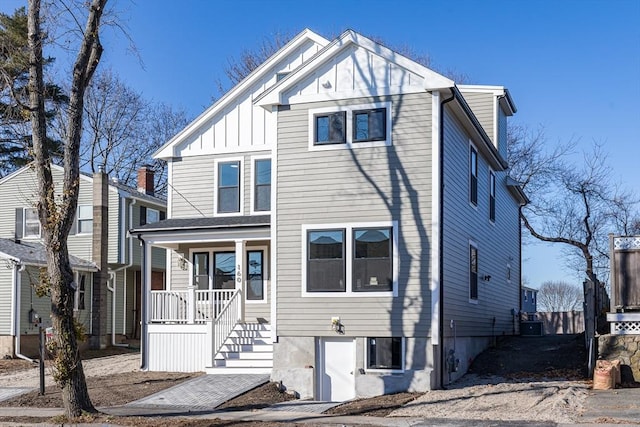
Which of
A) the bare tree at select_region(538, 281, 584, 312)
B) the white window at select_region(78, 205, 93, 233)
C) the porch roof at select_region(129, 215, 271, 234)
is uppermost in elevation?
the white window at select_region(78, 205, 93, 233)

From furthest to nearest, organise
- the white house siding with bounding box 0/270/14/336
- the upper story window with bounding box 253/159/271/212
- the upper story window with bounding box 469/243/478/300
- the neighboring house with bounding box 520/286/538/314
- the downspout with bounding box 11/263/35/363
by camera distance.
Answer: the neighboring house with bounding box 520/286/538/314 < the white house siding with bounding box 0/270/14/336 < the downspout with bounding box 11/263/35/363 < the upper story window with bounding box 253/159/271/212 < the upper story window with bounding box 469/243/478/300

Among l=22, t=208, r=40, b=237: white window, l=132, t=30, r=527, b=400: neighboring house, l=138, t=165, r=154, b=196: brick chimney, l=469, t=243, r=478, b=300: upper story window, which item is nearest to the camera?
l=132, t=30, r=527, b=400: neighboring house

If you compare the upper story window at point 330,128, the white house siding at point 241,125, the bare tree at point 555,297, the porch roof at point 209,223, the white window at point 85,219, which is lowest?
the bare tree at point 555,297

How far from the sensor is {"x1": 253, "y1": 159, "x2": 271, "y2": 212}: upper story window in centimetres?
2227

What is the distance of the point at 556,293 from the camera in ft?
342

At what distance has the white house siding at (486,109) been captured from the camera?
81.6 feet

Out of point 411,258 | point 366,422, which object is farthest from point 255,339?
point 366,422

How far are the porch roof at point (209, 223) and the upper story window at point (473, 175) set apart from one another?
17.0ft

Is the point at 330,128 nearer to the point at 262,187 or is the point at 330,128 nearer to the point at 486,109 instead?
the point at 262,187

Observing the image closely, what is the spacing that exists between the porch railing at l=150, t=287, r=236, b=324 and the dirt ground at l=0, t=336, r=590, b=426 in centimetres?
149

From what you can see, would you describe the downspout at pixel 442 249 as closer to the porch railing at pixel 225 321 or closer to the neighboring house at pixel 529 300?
the porch railing at pixel 225 321

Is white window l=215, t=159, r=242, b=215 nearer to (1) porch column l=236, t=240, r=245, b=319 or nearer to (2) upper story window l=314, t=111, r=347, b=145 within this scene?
(1) porch column l=236, t=240, r=245, b=319

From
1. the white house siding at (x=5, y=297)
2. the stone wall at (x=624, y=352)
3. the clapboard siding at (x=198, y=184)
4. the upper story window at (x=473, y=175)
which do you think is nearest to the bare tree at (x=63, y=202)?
the clapboard siding at (x=198, y=184)

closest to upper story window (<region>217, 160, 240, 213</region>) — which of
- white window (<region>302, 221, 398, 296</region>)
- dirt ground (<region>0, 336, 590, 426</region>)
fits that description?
dirt ground (<region>0, 336, 590, 426</region>)
